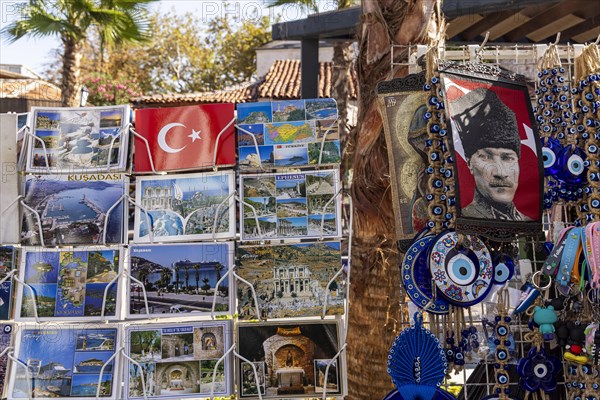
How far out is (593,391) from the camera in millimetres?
2262

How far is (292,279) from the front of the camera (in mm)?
2340

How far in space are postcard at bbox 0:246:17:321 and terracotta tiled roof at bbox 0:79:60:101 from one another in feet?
34.0

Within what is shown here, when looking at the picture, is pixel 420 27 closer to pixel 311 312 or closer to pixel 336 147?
pixel 336 147

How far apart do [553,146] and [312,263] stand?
984 mm

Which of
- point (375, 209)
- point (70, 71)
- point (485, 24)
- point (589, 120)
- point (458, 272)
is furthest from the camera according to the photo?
point (70, 71)

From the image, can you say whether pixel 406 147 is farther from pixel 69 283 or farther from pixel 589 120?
pixel 69 283

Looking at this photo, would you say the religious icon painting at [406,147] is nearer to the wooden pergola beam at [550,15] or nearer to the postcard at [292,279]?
the postcard at [292,279]

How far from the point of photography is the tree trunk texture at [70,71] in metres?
9.12

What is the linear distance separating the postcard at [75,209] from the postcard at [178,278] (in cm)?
14

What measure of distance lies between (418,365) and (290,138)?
93 cm

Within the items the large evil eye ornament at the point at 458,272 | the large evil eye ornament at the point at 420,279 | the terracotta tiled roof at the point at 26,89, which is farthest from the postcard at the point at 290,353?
the terracotta tiled roof at the point at 26,89

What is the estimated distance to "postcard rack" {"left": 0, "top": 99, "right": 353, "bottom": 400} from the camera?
2314mm

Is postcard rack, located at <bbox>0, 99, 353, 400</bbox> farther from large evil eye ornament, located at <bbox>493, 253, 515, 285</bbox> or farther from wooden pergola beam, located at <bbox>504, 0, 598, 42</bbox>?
wooden pergola beam, located at <bbox>504, 0, 598, 42</bbox>

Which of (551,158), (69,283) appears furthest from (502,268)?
(69,283)
